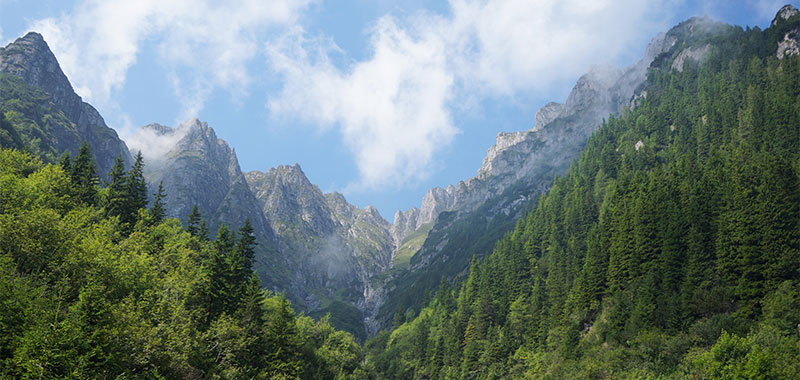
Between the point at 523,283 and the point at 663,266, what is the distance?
52.3 m

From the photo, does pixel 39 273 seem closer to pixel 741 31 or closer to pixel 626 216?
pixel 626 216

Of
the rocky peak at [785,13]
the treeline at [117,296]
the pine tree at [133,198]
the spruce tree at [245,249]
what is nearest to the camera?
the treeline at [117,296]

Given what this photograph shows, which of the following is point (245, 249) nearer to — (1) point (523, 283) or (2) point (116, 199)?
(2) point (116, 199)

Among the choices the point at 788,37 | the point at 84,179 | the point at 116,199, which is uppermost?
the point at 788,37

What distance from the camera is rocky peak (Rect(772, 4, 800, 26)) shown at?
156000mm

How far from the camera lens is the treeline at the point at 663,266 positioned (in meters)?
59.2

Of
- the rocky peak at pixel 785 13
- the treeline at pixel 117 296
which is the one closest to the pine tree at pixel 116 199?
the treeline at pixel 117 296

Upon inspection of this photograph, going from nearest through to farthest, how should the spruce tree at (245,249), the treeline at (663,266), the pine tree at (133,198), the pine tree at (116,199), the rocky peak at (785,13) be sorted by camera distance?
the treeline at (663,266) → the spruce tree at (245,249) → the pine tree at (116,199) → the pine tree at (133,198) → the rocky peak at (785,13)

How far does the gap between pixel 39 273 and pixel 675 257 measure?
9032cm

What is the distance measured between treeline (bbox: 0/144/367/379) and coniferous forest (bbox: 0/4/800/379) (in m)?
0.20

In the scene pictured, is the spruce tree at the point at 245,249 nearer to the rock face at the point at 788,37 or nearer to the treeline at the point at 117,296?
the treeline at the point at 117,296

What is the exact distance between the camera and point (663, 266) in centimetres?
7588

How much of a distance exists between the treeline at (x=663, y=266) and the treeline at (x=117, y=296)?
50.0 m

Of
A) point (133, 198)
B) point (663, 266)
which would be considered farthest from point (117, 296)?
point (663, 266)
